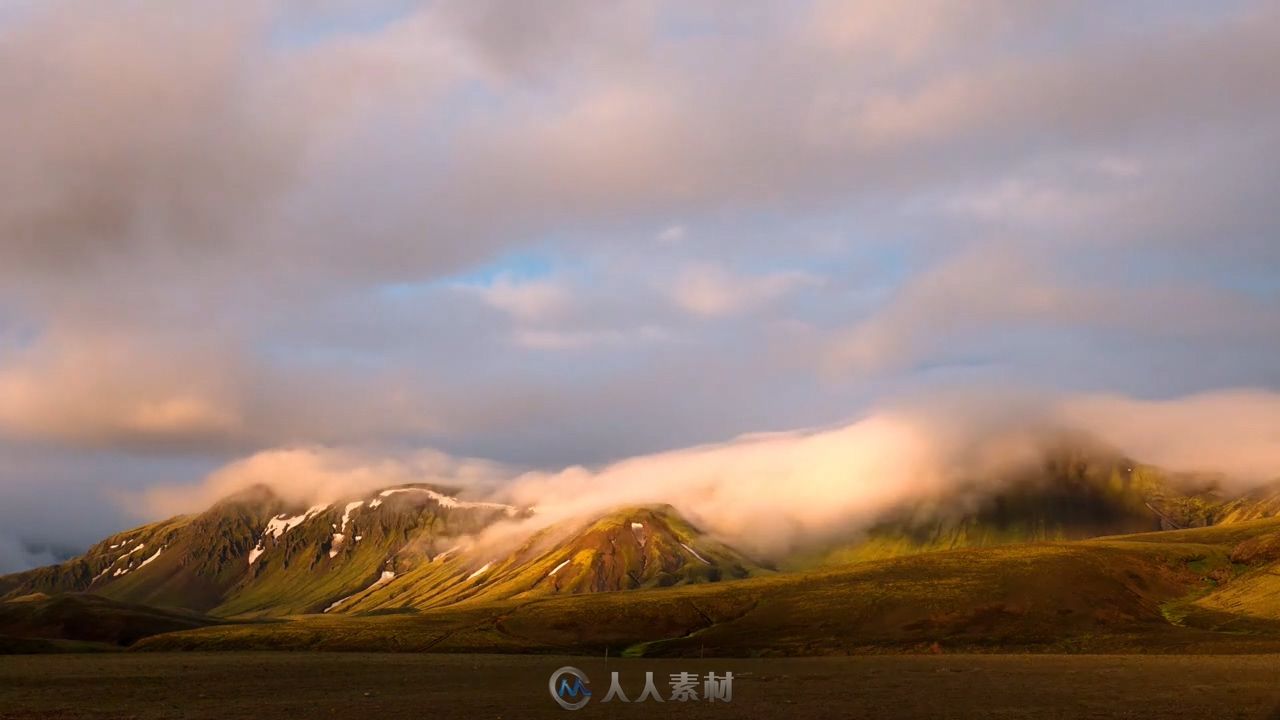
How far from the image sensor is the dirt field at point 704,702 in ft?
219

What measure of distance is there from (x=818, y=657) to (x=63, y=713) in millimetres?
109072

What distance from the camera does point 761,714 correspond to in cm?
6431

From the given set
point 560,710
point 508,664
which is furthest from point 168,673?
point 560,710

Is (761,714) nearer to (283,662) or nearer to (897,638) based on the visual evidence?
(283,662)

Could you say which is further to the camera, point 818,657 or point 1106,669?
point 818,657

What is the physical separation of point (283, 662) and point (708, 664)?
199 feet

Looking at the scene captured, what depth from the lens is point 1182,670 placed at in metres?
101

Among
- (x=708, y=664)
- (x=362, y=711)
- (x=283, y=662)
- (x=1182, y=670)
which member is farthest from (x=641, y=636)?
(x=362, y=711)

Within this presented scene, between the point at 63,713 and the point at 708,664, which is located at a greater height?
the point at 63,713

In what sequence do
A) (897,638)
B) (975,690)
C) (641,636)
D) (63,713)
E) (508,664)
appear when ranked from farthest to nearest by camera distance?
(641,636)
(897,638)
(508,664)
(975,690)
(63,713)

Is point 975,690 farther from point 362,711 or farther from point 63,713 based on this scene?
point 63,713

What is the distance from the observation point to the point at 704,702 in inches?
2923

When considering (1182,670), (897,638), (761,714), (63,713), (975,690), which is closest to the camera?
(761,714)

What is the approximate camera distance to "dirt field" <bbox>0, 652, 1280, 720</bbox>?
66.8 meters
